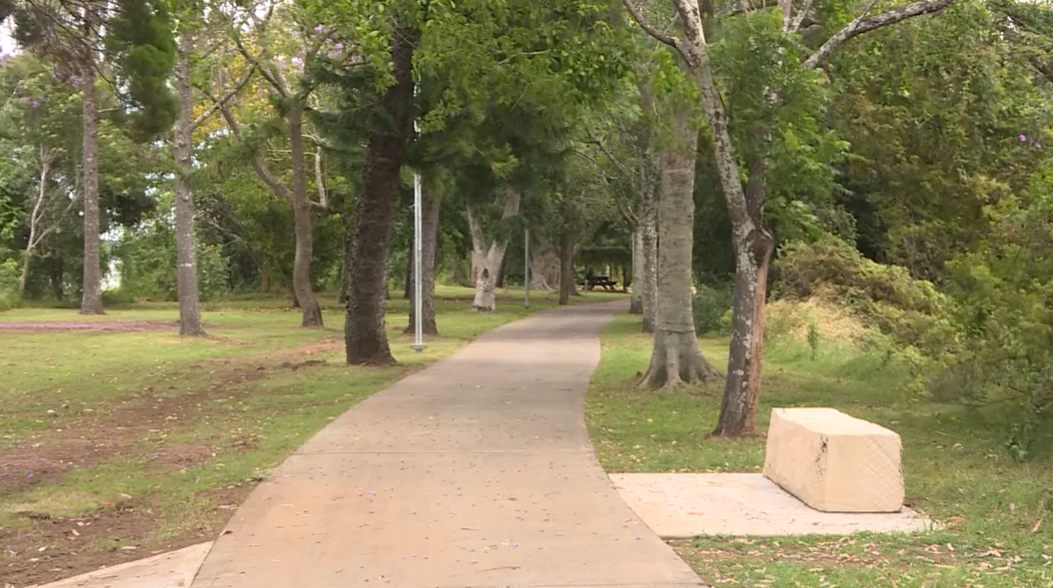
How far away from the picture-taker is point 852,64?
13414mm

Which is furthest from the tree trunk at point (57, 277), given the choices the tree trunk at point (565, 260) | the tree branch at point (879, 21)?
the tree branch at point (879, 21)

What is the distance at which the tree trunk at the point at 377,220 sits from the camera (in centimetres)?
1602

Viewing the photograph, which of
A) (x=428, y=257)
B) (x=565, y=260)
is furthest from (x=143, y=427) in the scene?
(x=565, y=260)

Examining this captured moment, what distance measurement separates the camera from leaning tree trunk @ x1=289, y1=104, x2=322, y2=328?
25.2 m

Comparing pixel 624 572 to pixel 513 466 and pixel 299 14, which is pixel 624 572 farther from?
pixel 299 14

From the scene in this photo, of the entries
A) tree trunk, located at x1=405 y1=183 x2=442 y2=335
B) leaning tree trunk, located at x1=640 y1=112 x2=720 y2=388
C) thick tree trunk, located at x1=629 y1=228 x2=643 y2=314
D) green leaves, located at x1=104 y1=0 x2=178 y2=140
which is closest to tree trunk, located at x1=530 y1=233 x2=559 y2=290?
thick tree trunk, located at x1=629 y1=228 x2=643 y2=314

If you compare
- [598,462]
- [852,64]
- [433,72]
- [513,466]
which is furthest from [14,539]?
[852,64]

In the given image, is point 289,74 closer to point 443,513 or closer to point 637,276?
point 637,276

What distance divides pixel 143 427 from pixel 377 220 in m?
6.63

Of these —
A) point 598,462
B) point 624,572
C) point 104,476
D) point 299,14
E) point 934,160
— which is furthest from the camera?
point 934,160

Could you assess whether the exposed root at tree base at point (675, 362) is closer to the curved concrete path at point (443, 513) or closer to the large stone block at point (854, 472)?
the curved concrete path at point (443, 513)

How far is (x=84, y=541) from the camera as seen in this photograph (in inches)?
239

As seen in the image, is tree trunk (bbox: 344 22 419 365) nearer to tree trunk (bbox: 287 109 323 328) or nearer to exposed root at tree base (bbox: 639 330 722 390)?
exposed root at tree base (bbox: 639 330 722 390)

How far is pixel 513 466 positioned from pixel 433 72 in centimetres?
700
